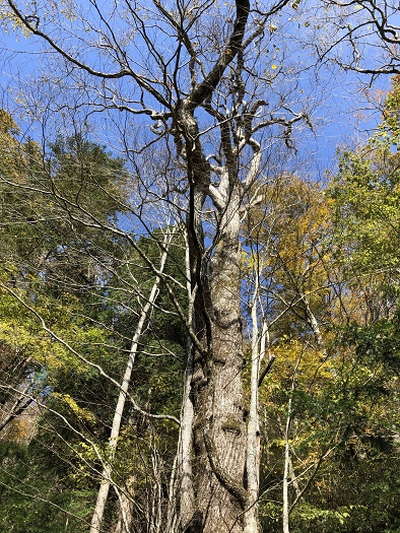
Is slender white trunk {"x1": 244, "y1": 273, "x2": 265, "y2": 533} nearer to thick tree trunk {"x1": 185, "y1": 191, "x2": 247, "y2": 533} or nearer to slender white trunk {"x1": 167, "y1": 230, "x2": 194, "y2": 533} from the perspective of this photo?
thick tree trunk {"x1": 185, "y1": 191, "x2": 247, "y2": 533}

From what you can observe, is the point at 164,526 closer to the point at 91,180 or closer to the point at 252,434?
the point at 252,434

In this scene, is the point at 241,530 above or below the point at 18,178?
below

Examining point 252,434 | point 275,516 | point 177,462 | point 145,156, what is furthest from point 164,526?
point 275,516

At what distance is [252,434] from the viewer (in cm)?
276

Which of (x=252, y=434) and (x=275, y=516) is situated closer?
(x=252, y=434)

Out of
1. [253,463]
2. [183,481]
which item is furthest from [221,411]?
[183,481]

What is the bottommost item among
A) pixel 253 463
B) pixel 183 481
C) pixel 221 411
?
pixel 183 481

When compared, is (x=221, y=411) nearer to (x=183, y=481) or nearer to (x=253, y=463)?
(x=253, y=463)

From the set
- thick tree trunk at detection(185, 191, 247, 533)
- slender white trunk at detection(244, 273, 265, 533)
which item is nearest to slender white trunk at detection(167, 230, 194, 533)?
thick tree trunk at detection(185, 191, 247, 533)

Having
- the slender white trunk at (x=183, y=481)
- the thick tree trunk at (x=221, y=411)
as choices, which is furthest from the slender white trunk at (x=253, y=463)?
the slender white trunk at (x=183, y=481)

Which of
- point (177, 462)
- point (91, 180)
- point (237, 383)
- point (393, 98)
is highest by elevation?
point (393, 98)

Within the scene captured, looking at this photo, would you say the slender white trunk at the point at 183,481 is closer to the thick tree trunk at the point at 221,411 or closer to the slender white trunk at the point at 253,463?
the thick tree trunk at the point at 221,411

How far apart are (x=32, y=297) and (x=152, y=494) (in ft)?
22.0

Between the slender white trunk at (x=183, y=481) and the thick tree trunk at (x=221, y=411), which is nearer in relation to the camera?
the slender white trunk at (x=183, y=481)
